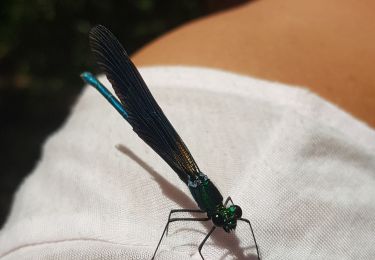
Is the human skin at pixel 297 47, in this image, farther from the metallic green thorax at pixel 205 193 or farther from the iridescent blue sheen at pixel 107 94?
the metallic green thorax at pixel 205 193

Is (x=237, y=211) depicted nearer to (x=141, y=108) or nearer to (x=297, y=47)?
(x=141, y=108)

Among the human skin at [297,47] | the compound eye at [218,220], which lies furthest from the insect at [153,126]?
the human skin at [297,47]

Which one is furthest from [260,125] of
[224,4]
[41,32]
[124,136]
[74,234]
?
[41,32]

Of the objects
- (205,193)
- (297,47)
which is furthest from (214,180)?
(297,47)

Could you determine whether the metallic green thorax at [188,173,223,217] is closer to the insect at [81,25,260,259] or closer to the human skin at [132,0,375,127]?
the insect at [81,25,260,259]

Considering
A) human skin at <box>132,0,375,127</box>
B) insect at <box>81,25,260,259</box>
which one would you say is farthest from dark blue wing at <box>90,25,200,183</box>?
human skin at <box>132,0,375,127</box>
